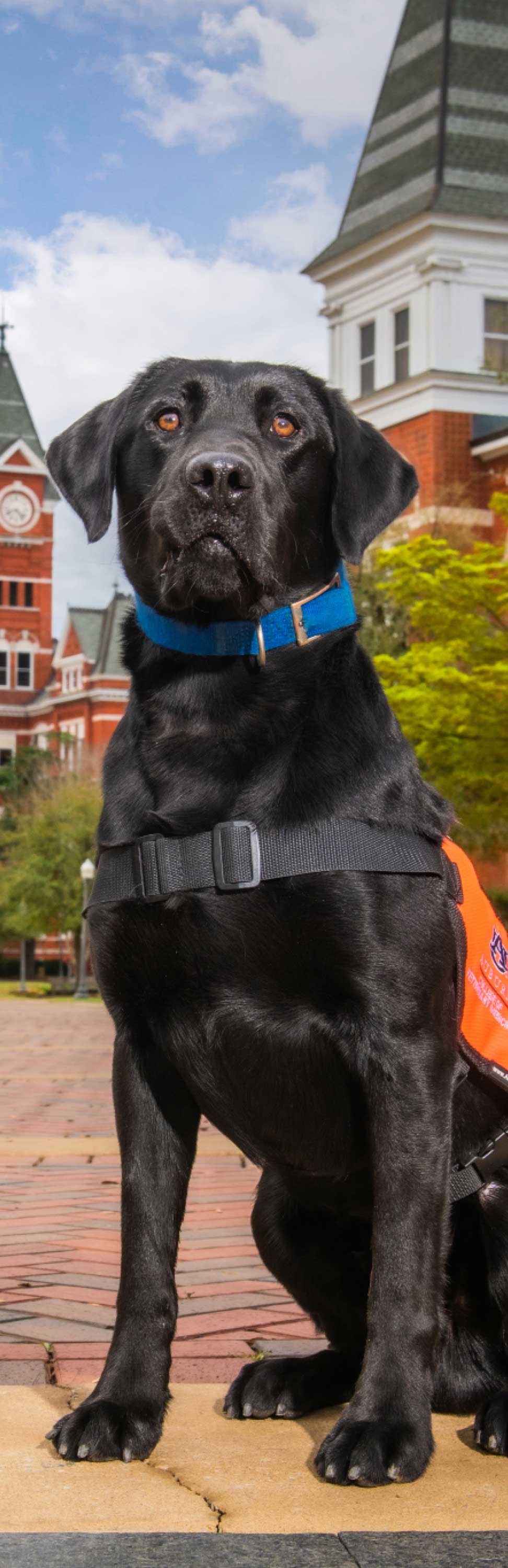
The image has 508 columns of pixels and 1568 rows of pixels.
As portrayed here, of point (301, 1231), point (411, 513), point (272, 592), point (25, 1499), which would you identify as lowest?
point (25, 1499)

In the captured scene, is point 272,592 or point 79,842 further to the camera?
point 79,842

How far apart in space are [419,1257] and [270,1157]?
1.20 feet

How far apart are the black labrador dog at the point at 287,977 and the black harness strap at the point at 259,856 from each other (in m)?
0.02

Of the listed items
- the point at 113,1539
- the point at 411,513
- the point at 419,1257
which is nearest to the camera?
the point at 113,1539

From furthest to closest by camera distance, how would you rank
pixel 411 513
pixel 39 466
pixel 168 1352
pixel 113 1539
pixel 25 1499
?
pixel 39 466, pixel 411 513, pixel 168 1352, pixel 25 1499, pixel 113 1539

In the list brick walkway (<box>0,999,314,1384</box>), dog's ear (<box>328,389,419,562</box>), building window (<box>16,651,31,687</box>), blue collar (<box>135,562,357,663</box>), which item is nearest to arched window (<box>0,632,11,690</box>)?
building window (<box>16,651,31,687</box>)

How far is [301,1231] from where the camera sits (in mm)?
2682

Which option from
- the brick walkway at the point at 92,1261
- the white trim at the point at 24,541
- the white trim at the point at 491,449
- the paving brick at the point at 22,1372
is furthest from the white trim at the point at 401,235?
the white trim at the point at 24,541

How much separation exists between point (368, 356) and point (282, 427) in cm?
3787

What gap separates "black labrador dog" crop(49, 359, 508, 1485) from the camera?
232 centimetres

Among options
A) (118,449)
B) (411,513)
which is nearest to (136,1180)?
(118,449)

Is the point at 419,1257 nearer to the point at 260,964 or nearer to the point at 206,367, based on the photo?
the point at 260,964

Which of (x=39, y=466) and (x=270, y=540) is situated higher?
(x=39, y=466)

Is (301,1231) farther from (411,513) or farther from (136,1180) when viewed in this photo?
(411,513)
